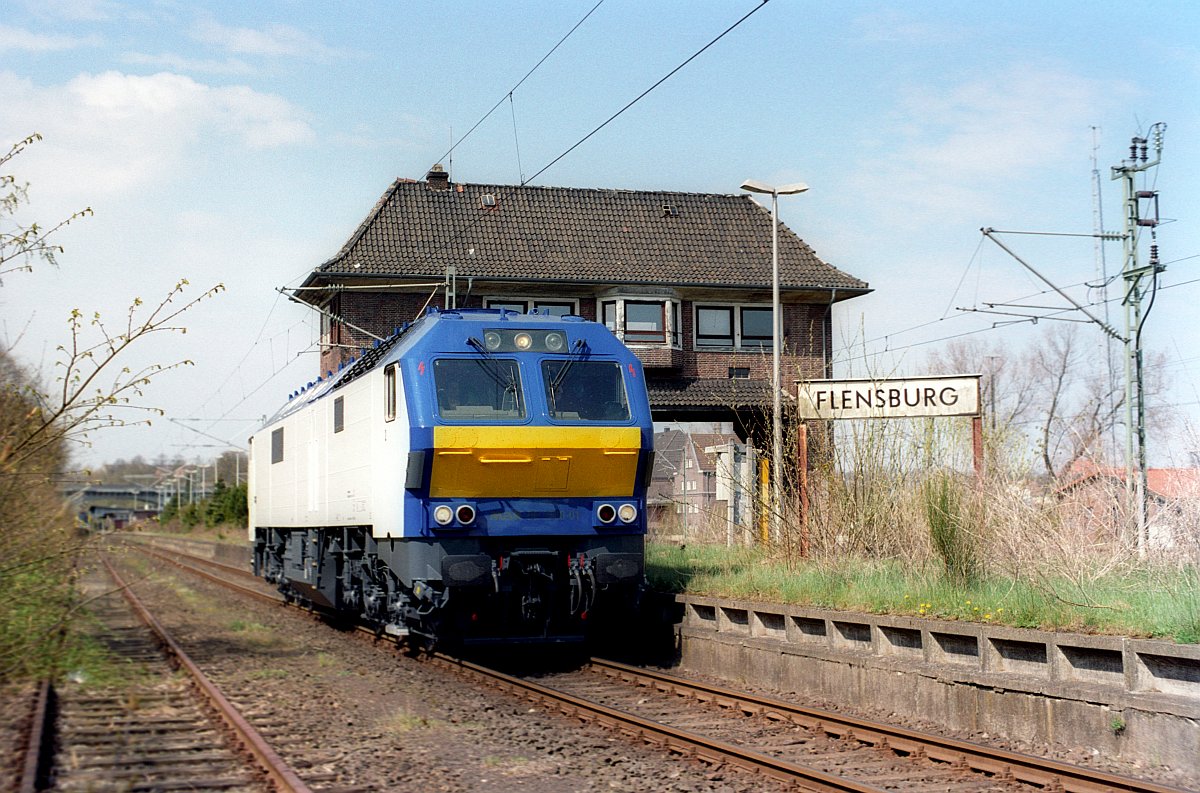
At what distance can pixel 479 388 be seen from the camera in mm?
12867

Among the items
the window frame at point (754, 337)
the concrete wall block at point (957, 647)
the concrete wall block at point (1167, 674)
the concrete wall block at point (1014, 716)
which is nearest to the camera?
the concrete wall block at point (1167, 674)

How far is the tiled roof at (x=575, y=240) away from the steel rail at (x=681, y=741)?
2302cm

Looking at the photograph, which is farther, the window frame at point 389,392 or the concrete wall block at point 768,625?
the window frame at point 389,392

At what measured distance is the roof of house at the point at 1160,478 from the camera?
10930mm

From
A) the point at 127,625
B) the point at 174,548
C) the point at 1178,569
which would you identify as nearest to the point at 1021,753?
the point at 1178,569

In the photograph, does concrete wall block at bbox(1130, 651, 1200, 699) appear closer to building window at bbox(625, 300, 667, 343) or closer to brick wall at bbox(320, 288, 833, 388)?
brick wall at bbox(320, 288, 833, 388)

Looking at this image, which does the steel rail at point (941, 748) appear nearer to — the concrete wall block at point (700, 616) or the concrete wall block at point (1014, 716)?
the concrete wall block at point (1014, 716)

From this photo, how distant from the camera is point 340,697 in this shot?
39.0 feet

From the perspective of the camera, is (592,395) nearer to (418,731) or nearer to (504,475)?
(504,475)

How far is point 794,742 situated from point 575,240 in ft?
93.3

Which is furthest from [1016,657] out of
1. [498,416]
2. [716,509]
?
[716,509]

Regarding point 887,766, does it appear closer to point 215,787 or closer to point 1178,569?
point 1178,569

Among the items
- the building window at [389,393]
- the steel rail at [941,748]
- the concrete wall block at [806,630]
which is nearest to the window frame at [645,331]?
the building window at [389,393]

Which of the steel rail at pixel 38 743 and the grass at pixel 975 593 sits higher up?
the grass at pixel 975 593
